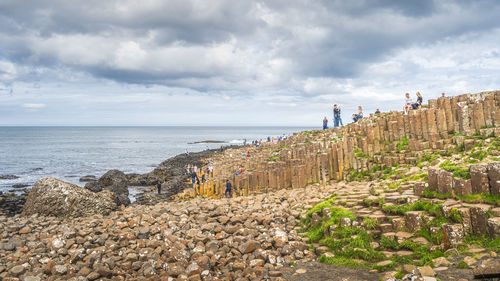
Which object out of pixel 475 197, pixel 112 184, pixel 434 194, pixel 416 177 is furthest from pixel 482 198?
pixel 112 184

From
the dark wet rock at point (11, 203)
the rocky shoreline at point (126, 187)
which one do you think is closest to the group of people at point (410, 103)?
the rocky shoreline at point (126, 187)

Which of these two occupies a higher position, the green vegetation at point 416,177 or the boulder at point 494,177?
the boulder at point 494,177

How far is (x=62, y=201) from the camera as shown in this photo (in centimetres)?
1493

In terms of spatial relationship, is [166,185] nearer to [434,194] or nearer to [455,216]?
[434,194]

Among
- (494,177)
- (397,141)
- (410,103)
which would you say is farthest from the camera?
(410,103)

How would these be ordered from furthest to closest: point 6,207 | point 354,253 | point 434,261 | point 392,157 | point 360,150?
point 6,207 < point 360,150 < point 392,157 < point 354,253 < point 434,261

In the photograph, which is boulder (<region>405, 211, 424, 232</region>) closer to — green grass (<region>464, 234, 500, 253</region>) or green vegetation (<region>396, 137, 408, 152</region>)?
green grass (<region>464, 234, 500, 253</region>)

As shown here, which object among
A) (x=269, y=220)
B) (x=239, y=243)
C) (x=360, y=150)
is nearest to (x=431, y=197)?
(x=269, y=220)

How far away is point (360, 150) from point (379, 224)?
28.0 ft

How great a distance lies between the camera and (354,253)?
24.0ft

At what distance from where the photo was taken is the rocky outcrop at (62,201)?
1487 centimetres

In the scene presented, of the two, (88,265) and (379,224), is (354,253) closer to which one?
(379,224)

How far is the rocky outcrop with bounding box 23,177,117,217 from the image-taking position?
14867mm

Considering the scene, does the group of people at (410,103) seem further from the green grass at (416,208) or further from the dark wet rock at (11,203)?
the dark wet rock at (11,203)
